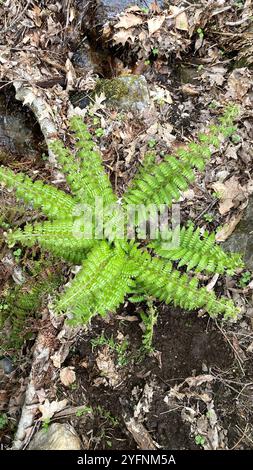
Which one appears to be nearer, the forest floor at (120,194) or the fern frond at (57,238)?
the fern frond at (57,238)

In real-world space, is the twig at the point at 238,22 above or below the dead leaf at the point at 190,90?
above

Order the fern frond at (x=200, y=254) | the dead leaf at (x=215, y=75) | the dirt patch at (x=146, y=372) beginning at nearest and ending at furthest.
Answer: the fern frond at (x=200, y=254), the dirt patch at (x=146, y=372), the dead leaf at (x=215, y=75)

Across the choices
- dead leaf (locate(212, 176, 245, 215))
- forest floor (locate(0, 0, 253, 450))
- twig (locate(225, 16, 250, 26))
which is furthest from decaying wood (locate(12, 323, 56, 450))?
twig (locate(225, 16, 250, 26))

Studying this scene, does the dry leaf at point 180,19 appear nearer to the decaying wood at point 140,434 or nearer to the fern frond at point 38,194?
the fern frond at point 38,194

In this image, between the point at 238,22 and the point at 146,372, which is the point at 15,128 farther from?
the point at 146,372

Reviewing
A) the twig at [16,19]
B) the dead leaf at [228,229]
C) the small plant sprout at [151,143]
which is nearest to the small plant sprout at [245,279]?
the dead leaf at [228,229]

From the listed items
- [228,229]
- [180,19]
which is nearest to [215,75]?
[180,19]

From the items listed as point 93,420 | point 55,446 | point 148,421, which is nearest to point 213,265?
point 148,421

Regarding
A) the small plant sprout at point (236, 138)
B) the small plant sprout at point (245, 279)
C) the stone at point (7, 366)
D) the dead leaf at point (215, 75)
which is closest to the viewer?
the small plant sprout at point (245, 279)
